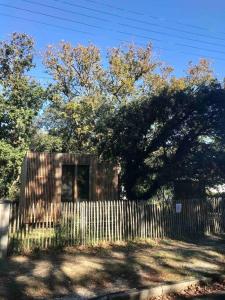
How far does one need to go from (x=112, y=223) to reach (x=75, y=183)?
468cm

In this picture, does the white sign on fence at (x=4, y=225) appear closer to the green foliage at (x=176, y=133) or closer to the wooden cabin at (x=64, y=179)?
the wooden cabin at (x=64, y=179)

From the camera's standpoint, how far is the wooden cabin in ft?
58.1

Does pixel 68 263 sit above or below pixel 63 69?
below

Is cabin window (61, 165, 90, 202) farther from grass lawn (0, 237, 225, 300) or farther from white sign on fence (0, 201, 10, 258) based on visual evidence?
white sign on fence (0, 201, 10, 258)

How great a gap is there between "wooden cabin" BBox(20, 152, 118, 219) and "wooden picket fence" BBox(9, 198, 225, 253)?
655 mm

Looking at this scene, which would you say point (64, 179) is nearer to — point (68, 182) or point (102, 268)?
point (68, 182)

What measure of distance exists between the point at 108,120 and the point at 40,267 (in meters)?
11.6

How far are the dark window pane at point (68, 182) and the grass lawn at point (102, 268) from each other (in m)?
5.26

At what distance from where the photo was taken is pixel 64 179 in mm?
18906

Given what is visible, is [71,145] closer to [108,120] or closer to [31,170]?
[108,120]

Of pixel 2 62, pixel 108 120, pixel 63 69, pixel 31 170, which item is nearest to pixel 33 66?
pixel 2 62

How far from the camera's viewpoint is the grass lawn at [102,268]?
29.1 ft

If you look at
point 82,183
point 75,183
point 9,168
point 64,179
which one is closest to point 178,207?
point 82,183

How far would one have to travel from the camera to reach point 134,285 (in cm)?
931
